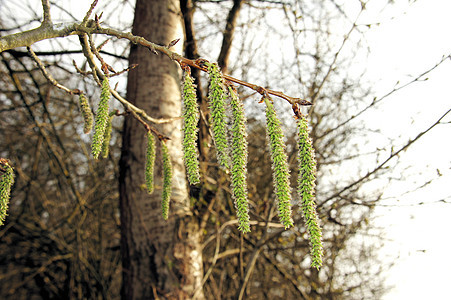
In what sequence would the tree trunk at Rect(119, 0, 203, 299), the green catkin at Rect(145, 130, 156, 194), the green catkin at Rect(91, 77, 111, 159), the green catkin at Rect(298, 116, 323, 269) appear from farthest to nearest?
the tree trunk at Rect(119, 0, 203, 299)
the green catkin at Rect(145, 130, 156, 194)
the green catkin at Rect(91, 77, 111, 159)
the green catkin at Rect(298, 116, 323, 269)

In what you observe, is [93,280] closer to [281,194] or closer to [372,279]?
[372,279]

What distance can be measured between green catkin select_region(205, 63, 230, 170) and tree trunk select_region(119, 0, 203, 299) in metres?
1.65

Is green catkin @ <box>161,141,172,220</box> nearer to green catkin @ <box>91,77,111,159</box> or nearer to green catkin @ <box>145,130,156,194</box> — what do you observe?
green catkin @ <box>145,130,156,194</box>

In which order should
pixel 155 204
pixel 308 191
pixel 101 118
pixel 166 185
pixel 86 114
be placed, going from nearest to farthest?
pixel 308 191 → pixel 101 118 → pixel 86 114 → pixel 166 185 → pixel 155 204

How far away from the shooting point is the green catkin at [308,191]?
2.97 ft

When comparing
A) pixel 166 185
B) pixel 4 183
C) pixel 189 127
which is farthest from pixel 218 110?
pixel 4 183

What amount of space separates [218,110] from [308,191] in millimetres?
339

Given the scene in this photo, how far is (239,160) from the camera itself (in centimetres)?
94

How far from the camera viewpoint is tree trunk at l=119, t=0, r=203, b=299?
2400 millimetres

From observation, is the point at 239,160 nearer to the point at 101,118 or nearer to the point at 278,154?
the point at 278,154

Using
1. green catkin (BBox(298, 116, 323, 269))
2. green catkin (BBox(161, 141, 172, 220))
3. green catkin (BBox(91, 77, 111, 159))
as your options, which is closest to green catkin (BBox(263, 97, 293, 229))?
green catkin (BBox(298, 116, 323, 269))

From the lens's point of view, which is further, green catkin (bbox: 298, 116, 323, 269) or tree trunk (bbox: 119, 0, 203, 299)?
tree trunk (bbox: 119, 0, 203, 299)

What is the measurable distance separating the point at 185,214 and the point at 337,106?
3065 millimetres

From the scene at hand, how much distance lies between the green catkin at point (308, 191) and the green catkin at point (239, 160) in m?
0.16
